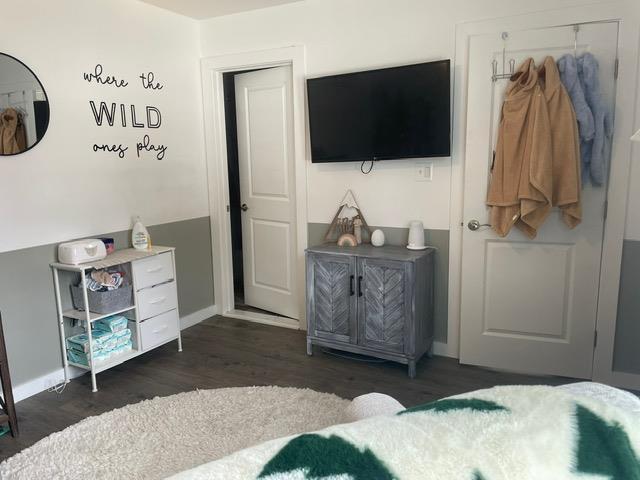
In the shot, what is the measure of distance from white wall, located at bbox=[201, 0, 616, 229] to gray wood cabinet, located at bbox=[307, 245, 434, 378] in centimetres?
31

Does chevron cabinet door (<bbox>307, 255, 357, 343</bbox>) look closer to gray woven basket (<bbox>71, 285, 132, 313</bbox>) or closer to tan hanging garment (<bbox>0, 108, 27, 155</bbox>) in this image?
gray woven basket (<bbox>71, 285, 132, 313</bbox>)

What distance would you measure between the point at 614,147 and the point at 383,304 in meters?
1.56

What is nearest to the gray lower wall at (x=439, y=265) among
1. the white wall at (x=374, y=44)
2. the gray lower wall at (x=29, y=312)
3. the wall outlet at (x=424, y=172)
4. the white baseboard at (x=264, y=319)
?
the white wall at (x=374, y=44)

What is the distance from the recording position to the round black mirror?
2.60 m

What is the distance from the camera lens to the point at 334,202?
3.53 m

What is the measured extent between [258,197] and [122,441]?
2258mm

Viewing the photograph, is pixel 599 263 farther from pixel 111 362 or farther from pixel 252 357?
pixel 111 362

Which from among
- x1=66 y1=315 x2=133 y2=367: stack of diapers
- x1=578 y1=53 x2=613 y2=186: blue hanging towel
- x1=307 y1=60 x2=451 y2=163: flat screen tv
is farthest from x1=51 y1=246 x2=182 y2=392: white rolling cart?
x1=578 y1=53 x2=613 y2=186: blue hanging towel

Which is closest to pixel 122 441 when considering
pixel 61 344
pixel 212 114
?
pixel 61 344

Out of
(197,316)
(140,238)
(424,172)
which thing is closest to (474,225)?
(424,172)

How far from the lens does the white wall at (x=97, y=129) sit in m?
2.72

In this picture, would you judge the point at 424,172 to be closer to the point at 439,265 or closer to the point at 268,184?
the point at 439,265

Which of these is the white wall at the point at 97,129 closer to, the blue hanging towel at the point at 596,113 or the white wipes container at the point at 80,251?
the white wipes container at the point at 80,251

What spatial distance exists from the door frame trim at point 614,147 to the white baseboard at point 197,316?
213cm
